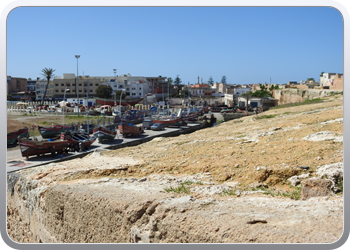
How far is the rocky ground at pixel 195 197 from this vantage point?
4.05 metres

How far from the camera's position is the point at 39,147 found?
1756cm

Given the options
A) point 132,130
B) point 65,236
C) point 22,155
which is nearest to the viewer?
point 65,236

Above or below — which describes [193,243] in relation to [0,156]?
below

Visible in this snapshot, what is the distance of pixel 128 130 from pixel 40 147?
11665 millimetres

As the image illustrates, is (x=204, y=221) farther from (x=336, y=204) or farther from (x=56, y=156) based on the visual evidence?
(x=56, y=156)

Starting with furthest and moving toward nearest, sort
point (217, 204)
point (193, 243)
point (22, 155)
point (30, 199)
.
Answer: point (22, 155), point (30, 199), point (217, 204), point (193, 243)

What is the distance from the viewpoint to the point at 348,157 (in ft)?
14.1

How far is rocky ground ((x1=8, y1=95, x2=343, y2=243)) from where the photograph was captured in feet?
13.3

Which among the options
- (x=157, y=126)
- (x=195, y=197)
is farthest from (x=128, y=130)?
(x=195, y=197)

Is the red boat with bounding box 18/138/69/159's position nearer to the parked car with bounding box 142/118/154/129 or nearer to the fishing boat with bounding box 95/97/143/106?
the parked car with bounding box 142/118/154/129

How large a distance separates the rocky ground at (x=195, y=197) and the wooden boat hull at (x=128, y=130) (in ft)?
65.0
